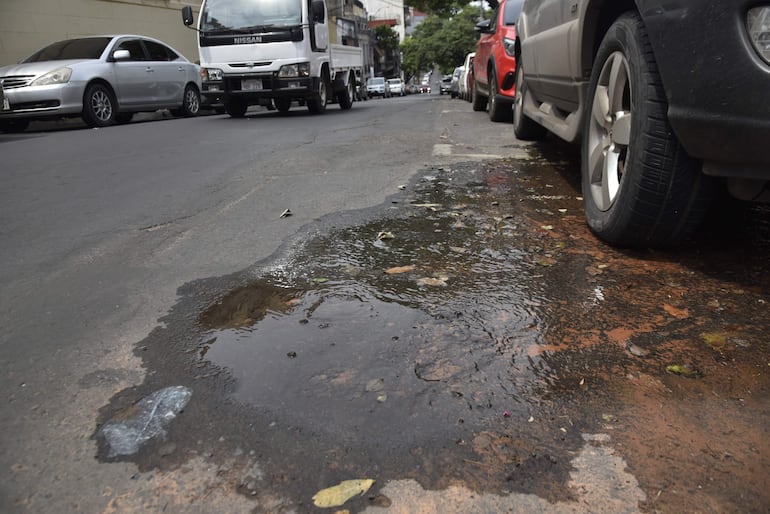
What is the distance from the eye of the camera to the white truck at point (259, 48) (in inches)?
429

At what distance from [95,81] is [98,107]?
456mm

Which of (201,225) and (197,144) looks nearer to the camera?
(201,225)

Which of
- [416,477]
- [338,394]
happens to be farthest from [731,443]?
[338,394]

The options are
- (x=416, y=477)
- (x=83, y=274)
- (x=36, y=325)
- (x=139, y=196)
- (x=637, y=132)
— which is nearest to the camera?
(x=416, y=477)

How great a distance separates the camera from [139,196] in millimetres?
4570

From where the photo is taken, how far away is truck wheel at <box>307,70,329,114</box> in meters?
12.3

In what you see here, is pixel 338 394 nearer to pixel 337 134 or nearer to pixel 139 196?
pixel 139 196

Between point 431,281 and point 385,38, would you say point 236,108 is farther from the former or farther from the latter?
point 385,38

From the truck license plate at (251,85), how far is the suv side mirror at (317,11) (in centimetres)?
154

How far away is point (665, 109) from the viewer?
245 cm

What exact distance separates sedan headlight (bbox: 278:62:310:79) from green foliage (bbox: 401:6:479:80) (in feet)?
204

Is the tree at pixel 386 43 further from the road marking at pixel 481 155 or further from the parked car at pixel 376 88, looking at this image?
the road marking at pixel 481 155

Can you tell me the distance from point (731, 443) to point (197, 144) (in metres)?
7.04

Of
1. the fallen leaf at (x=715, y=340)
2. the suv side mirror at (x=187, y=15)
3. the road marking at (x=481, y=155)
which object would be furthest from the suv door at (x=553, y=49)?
the suv side mirror at (x=187, y=15)
